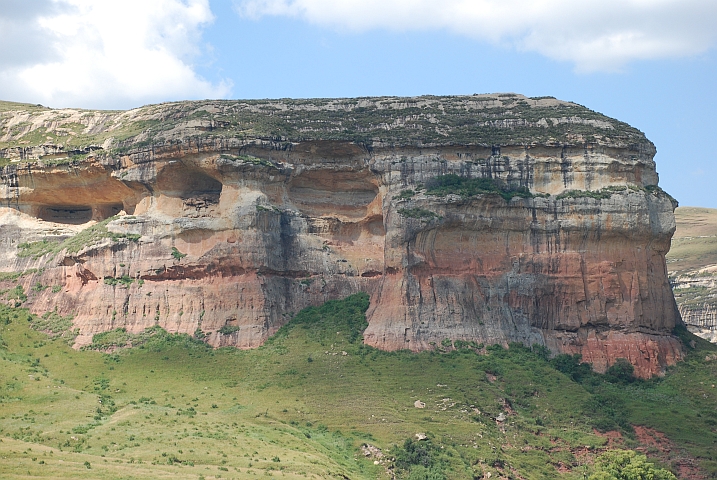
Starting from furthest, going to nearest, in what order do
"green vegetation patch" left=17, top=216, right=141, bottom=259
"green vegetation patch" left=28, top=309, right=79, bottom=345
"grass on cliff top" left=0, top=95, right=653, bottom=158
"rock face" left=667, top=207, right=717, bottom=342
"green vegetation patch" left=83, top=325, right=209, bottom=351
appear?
"rock face" left=667, top=207, right=717, bottom=342
"grass on cliff top" left=0, top=95, right=653, bottom=158
"green vegetation patch" left=17, top=216, right=141, bottom=259
"green vegetation patch" left=28, top=309, right=79, bottom=345
"green vegetation patch" left=83, top=325, right=209, bottom=351

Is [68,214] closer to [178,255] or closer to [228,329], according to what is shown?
[178,255]

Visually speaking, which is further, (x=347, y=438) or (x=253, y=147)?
(x=253, y=147)

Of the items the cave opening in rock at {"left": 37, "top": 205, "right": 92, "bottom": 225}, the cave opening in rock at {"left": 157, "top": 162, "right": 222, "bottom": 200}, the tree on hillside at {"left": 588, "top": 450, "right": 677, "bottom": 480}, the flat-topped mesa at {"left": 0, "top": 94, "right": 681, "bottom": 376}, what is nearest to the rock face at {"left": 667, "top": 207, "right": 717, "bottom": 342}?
the flat-topped mesa at {"left": 0, "top": 94, "right": 681, "bottom": 376}

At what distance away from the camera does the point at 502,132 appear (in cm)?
7038

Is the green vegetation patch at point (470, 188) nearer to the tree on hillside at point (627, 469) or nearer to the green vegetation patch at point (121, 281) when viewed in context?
the green vegetation patch at point (121, 281)

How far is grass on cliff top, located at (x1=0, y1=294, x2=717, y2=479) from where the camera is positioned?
51.2 meters

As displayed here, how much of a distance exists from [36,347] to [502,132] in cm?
2984

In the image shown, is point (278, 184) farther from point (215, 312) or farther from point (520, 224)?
point (520, 224)

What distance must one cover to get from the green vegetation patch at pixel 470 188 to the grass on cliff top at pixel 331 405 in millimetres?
8188

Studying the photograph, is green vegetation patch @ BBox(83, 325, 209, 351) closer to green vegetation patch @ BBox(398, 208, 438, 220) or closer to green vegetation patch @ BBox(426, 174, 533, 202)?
green vegetation patch @ BBox(398, 208, 438, 220)

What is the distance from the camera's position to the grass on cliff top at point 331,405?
51.2 metres

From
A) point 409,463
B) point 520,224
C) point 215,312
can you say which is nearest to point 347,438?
point 409,463

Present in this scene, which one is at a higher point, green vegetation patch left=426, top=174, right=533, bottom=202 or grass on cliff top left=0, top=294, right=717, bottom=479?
green vegetation patch left=426, top=174, right=533, bottom=202

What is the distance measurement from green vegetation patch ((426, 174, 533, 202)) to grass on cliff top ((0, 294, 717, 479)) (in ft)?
26.9
